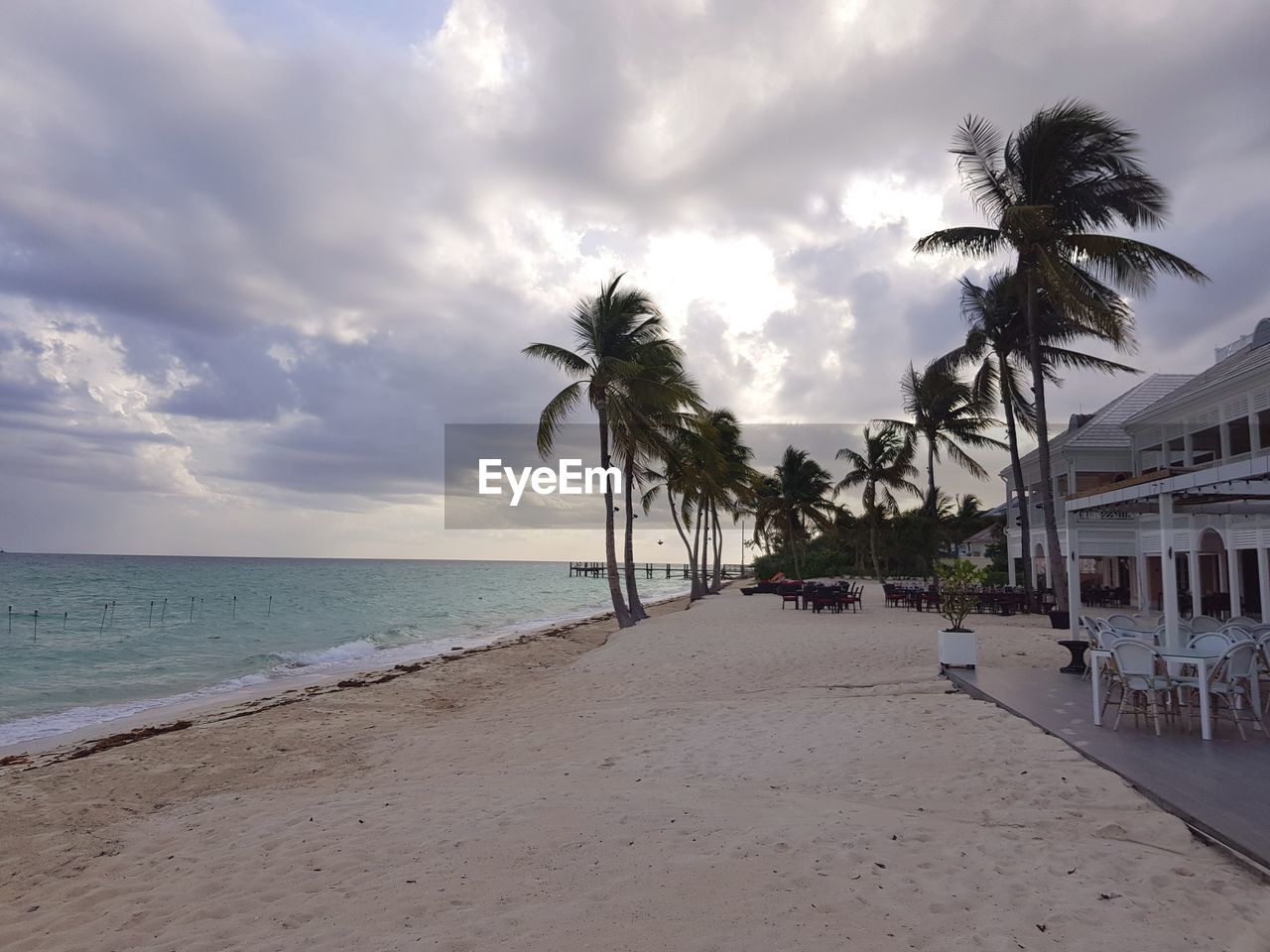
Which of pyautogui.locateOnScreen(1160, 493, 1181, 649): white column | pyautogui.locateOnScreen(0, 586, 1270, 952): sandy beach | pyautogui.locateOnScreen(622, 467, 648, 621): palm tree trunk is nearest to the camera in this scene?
pyautogui.locateOnScreen(0, 586, 1270, 952): sandy beach

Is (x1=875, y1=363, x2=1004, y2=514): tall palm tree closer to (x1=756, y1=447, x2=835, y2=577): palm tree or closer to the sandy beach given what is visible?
(x1=756, y1=447, x2=835, y2=577): palm tree

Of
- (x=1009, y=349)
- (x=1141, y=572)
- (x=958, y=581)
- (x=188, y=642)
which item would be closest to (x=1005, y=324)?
(x=1009, y=349)

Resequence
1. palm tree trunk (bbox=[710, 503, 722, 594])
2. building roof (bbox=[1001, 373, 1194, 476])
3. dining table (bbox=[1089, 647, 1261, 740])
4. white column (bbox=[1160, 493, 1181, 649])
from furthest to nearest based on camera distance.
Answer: palm tree trunk (bbox=[710, 503, 722, 594])
building roof (bbox=[1001, 373, 1194, 476])
white column (bbox=[1160, 493, 1181, 649])
dining table (bbox=[1089, 647, 1261, 740])

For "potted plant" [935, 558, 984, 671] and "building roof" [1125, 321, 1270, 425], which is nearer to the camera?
"potted plant" [935, 558, 984, 671]

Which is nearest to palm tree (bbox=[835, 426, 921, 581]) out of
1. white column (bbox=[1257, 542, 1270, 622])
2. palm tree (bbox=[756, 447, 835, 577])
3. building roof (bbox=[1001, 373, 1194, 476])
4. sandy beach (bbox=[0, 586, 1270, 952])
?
palm tree (bbox=[756, 447, 835, 577])

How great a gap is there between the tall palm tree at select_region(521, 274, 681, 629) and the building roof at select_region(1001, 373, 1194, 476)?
491 inches

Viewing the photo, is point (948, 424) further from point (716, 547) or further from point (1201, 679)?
point (1201, 679)

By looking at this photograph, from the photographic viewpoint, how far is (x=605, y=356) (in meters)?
20.1

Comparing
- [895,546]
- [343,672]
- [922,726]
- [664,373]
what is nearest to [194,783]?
[922,726]

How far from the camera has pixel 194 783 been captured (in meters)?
7.72

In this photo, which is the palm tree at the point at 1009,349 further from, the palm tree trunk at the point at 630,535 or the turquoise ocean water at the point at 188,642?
the turquoise ocean water at the point at 188,642

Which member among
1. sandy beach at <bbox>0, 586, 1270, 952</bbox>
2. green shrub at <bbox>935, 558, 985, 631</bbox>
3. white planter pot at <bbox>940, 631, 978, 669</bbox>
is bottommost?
sandy beach at <bbox>0, 586, 1270, 952</bbox>

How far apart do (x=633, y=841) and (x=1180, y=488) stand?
6.53 meters

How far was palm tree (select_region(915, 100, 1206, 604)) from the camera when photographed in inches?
618
